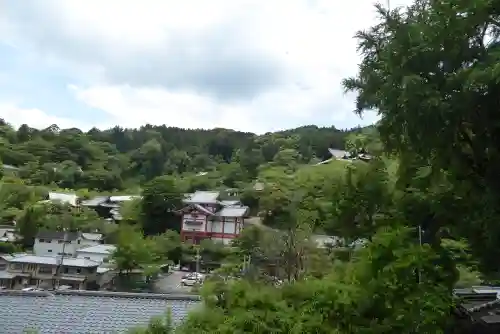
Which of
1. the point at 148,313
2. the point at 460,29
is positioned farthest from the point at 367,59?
the point at 148,313

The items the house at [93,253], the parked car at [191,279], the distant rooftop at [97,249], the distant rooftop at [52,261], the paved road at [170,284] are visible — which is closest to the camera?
the paved road at [170,284]

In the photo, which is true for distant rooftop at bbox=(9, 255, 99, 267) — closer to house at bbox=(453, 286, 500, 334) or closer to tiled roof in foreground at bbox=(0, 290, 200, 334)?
tiled roof in foreground at bbox=(0, 290, 200, 334)

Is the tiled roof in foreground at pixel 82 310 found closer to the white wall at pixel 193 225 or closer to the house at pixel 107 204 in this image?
the white wall at pixel 193 225

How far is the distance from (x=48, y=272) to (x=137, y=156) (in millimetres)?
22752

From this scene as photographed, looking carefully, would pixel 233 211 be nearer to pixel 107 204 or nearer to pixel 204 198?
pixel 204 198

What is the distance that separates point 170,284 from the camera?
18750 mm

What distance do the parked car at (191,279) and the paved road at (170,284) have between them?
0.23 meters

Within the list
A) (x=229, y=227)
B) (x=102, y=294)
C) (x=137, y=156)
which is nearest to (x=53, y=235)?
(x=229, y=227)

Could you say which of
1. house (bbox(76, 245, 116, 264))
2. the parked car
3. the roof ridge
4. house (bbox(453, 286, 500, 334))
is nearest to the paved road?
the parked car

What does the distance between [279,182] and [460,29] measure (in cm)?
1737

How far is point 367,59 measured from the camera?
5.09 m

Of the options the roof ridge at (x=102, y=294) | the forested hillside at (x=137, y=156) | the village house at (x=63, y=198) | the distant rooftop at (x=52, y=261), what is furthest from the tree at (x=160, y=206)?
the roof ridge at (x=102, y=294)

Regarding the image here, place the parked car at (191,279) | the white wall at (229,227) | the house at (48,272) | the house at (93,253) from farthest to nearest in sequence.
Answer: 1. the white wall at (229,227)
2. the house at (93,253)
3. the house at (48,272)
4. the parked car at (191,279)

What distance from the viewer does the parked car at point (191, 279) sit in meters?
18.3
